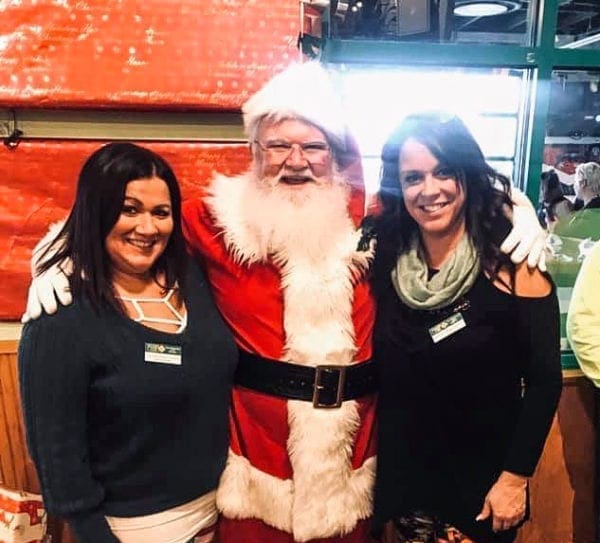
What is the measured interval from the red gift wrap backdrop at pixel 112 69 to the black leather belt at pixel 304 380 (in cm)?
76

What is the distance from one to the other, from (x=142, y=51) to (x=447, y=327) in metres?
1.26

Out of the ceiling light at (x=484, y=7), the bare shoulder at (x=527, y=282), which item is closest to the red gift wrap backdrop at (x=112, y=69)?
the bare shoulder at (x=527, y=282)

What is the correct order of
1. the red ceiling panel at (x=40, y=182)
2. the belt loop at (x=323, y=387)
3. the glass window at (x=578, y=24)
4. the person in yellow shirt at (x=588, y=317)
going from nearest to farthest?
the belt loop at (x=323, y=387) → the person in yellow shirt at (x=588, y=317) → the red ceiling panel at (x=40, y=182) → the glass window at (x=578, y=24)

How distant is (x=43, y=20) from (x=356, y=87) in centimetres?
107

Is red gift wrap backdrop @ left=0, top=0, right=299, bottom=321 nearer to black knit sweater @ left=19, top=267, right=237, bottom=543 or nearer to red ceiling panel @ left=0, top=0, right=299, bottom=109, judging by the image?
red ceiling panel @ left=0, top=0, right=299, bottom=109

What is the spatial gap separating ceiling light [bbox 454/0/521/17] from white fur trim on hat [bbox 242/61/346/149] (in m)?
1.23

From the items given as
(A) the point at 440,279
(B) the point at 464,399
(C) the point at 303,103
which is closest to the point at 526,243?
(A) the point at 440,279

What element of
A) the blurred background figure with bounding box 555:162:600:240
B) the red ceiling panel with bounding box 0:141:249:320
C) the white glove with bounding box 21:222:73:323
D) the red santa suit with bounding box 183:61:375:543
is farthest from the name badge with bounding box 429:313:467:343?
the blurred background figure with bounding box 555:162:600:240

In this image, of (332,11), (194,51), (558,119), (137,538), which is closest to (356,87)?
(332,11)

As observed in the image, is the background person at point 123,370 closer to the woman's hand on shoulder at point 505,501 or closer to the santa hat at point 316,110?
the santa hat at point 316,110

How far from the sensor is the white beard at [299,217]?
148 centimetres

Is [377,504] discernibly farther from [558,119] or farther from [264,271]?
[558,119]

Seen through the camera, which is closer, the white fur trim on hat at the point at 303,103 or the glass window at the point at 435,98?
the white fur trim on hat at the point at 303,103

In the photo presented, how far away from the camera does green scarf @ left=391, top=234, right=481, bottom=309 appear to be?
1.32m
